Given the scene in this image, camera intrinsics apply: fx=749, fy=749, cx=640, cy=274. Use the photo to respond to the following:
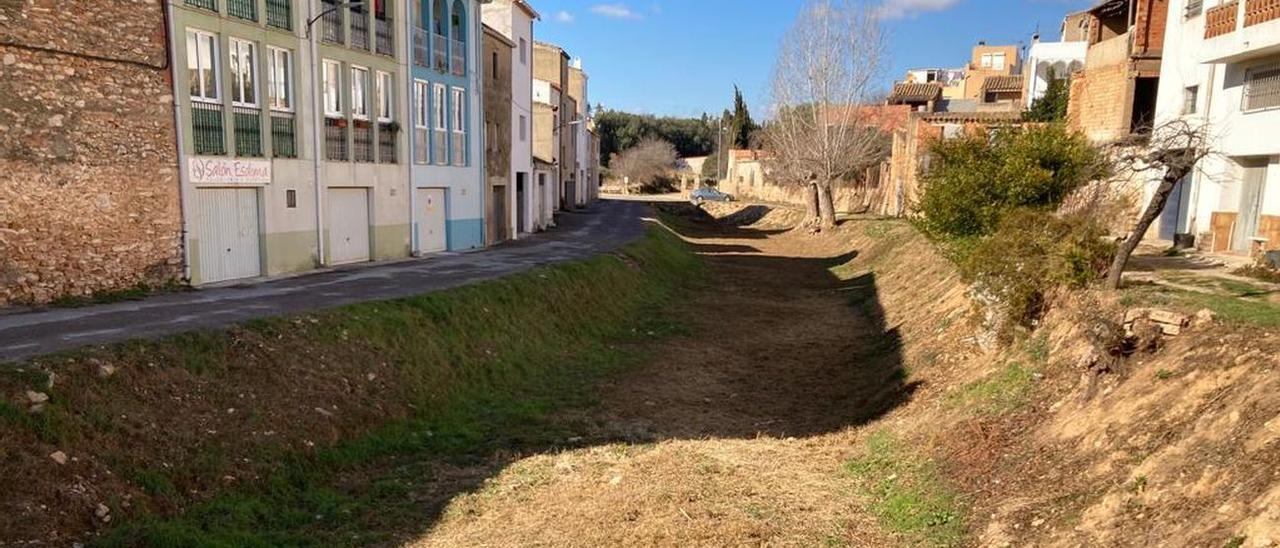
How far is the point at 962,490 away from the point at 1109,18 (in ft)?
89.3

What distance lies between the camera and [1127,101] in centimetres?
2430

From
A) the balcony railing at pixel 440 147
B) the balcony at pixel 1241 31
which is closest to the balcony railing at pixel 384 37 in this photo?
the balcony railing at pixel 440 147

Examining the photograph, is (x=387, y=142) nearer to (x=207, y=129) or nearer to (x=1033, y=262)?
(x=207, y=129)

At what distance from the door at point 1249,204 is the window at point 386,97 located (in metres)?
22.7

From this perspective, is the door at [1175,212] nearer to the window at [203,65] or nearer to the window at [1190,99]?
the window at [1190,99]

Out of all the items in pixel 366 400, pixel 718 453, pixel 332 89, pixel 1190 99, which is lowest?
pixel 718 453

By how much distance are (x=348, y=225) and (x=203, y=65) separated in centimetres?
590

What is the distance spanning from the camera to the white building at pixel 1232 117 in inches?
674

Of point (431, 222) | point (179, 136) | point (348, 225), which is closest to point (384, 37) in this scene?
point (348, 225)

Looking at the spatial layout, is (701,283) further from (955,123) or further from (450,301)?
(955,123)

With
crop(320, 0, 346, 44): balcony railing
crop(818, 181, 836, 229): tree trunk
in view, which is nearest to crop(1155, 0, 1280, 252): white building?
crop(818, 181, 836, 229): tree trunk

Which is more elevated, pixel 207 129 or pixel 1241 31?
pixel 1241 31

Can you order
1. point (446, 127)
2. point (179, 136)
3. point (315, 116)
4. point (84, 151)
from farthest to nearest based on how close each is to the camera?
point (446, 127), point (315, 116), point (179, 136), point (84, 151)

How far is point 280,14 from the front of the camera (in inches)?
738
